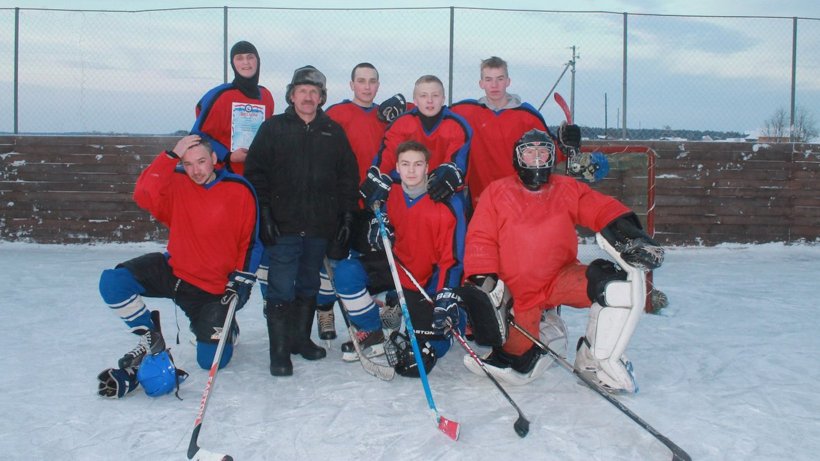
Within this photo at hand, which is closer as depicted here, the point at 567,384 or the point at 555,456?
the point at 555,456

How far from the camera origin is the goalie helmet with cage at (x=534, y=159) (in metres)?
2.95

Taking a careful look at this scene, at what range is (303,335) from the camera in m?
3.38

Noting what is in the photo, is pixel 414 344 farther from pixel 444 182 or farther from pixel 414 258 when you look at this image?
pixel 444 182

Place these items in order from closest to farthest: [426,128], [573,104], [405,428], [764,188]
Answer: [405,428] < [426,128] < [573,104] < [764,188]

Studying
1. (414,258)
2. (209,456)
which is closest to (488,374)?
(414,258)

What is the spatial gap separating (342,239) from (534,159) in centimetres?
109

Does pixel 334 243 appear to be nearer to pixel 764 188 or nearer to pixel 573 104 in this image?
pixel 573 104

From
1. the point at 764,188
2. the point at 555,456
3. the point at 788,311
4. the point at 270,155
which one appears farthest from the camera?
the point at 764,188

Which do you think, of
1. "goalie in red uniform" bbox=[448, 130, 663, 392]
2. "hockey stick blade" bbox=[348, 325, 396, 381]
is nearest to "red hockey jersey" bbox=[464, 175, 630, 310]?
"goalie in red uniform" bbox=[448, 130, 663, 392]

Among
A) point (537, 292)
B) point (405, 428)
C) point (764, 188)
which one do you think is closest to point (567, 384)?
point (537, 292)

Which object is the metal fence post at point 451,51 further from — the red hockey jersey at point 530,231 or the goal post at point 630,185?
the red hockey jersey at point 530,231

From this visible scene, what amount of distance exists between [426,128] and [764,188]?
18.3 feet

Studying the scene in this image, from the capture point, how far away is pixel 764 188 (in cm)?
743

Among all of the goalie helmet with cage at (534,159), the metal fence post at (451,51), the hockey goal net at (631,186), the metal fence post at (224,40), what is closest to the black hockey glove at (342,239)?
the goalie helmet with cage at (534,159)
